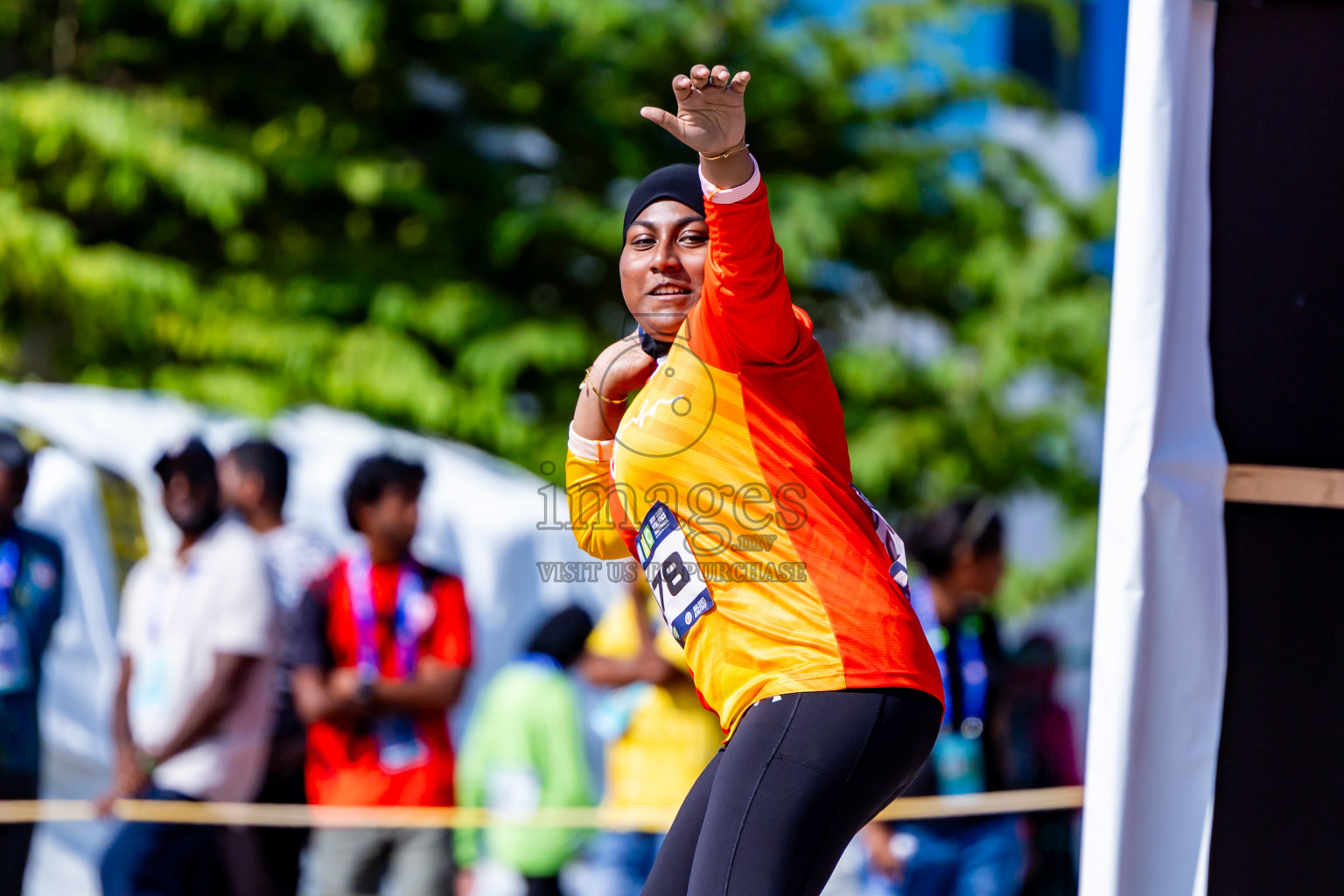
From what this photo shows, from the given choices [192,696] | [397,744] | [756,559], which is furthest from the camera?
[397,744]

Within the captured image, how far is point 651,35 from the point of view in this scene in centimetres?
1015

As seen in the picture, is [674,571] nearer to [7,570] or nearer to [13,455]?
[7,570]

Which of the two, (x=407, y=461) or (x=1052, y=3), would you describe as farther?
(x=1052, y=3)

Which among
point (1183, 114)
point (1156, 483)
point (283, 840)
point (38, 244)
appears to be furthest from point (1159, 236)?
point (38, 244)

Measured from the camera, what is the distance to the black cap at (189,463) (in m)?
5.06

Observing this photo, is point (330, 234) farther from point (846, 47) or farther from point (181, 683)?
point (181, 683)

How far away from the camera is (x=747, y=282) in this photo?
2.16 meters

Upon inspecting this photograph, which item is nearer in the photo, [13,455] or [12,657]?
[12,657]

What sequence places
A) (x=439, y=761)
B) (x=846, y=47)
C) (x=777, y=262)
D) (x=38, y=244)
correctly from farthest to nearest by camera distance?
(x=846, y=47), (x=38, y=244), (x=439, y=761), (x=777, y=262)

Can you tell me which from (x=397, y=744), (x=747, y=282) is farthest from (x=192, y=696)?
(x=747, y=282)

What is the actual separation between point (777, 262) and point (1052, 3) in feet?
32.0

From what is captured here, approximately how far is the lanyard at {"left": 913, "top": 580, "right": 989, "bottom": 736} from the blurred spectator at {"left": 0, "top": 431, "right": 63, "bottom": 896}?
3216 millimetres

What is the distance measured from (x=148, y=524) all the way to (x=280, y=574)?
5.50ft

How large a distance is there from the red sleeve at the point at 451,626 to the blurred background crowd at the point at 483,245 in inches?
61.5
